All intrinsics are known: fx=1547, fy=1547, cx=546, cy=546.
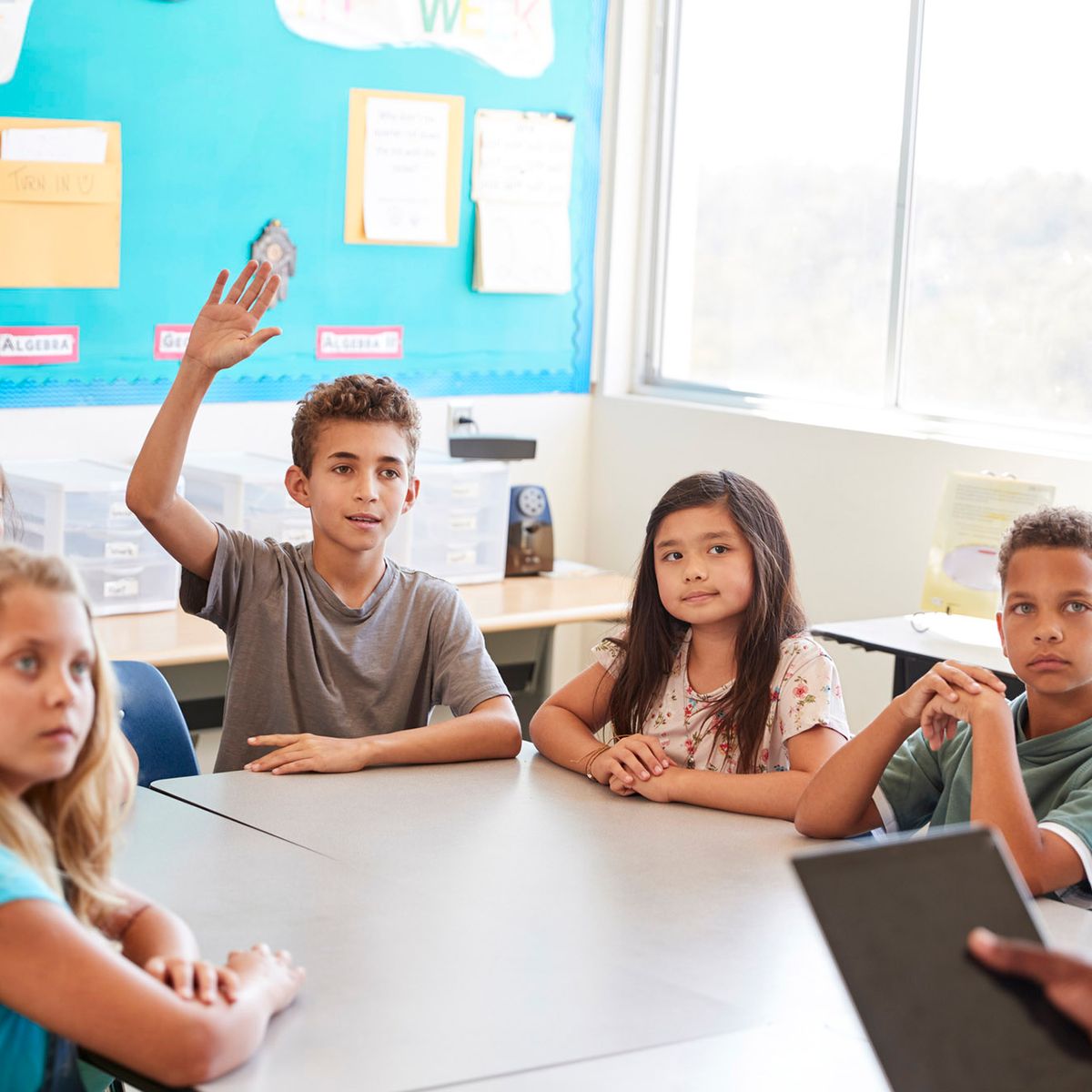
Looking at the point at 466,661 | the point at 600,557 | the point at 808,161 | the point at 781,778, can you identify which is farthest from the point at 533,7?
the point at 781,778

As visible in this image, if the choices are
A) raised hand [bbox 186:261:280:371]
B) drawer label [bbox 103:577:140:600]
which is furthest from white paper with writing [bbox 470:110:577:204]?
raised hand [bbox 186:261:280:371]

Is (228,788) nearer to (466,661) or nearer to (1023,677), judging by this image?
(466,661)

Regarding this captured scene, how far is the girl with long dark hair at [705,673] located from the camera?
1.98 meters

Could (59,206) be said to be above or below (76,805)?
above

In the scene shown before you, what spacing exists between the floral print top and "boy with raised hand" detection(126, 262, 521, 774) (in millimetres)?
217

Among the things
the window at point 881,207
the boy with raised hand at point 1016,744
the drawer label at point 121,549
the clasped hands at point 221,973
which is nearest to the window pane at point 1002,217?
the window at point 881,207

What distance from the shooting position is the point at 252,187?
3562mm

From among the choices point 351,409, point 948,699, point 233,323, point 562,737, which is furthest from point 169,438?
point 948,699

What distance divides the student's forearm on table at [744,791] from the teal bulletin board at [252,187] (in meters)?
1.95

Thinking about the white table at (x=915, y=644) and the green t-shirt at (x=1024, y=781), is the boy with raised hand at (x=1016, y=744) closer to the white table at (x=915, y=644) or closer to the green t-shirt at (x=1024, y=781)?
the green t-shirt at (x=1024, y=781)

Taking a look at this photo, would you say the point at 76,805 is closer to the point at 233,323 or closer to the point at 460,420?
the point at 233,323

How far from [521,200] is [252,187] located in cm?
80

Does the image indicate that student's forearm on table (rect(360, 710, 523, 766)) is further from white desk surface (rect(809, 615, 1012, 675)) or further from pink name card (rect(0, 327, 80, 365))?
pink name card (rect(0, 327, 80, 365))

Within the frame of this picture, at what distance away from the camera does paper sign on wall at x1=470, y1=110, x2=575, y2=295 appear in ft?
13.1
